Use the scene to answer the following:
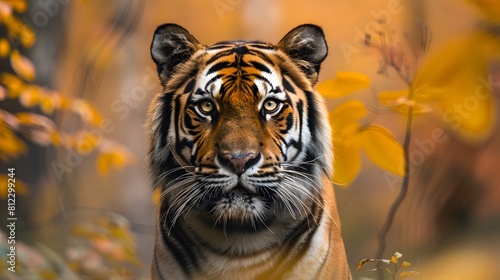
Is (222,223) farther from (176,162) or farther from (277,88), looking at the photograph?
(277,88)

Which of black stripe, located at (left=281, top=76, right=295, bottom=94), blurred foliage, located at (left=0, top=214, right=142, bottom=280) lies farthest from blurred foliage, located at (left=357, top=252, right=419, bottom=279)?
blurred foliage, located at (left=0, top=214, right=142, bottom=280)

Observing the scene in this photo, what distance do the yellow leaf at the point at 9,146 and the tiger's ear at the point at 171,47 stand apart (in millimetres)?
891

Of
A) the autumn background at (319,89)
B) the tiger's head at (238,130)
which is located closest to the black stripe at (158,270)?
the tiger's head at (238,130)

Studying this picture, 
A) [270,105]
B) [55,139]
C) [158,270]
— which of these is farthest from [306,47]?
[55,139]

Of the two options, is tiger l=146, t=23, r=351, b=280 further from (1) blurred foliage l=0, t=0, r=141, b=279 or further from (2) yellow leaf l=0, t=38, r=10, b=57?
(2) yellow leaf l=0, t=38, r=10, b=57

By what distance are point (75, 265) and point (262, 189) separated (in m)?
1.13

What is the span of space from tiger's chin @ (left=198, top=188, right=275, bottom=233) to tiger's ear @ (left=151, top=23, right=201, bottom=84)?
0.49m

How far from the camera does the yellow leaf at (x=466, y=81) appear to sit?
2.41 m

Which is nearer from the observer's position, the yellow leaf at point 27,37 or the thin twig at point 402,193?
the thin twig at point 402,193

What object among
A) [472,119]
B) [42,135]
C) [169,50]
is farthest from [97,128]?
[472,119]

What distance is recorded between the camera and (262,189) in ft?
7.14

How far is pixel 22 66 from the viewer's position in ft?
9.61

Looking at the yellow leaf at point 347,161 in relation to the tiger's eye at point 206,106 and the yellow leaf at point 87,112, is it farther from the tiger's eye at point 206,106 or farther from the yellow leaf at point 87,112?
the yellow leaf at point 87,112

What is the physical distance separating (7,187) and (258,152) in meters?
1.35
